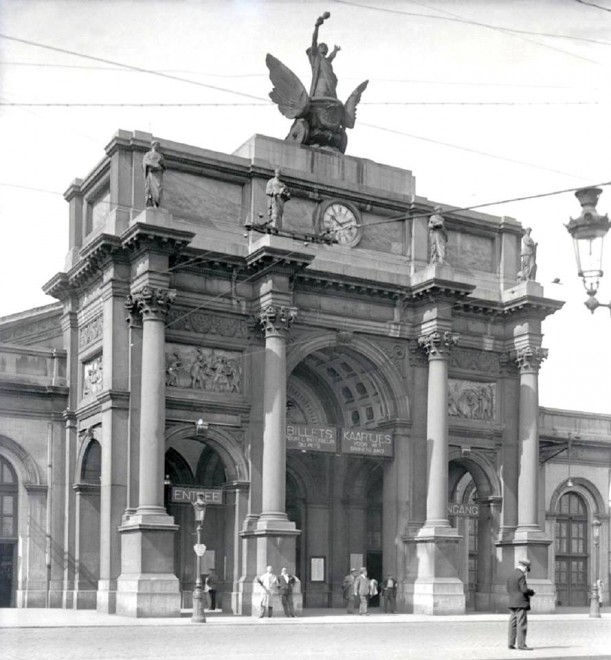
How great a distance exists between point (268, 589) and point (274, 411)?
17.3 ft

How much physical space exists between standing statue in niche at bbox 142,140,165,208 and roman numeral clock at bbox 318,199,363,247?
243 inches

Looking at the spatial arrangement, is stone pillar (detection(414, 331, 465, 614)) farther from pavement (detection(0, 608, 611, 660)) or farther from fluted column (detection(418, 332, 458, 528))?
pavement (detection(0, 608, 611, 660))

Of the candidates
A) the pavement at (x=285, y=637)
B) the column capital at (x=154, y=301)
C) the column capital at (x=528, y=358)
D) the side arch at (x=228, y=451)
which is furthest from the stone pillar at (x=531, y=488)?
the column capital at (x=154, y=301)

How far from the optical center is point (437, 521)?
37.1 m

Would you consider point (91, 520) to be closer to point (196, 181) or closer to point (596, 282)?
point (196, 181)

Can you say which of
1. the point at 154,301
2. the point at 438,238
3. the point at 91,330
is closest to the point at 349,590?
the point at 154,301

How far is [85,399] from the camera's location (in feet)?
120

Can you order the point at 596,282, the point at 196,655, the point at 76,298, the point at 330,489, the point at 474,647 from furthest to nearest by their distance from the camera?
the point at 330,489
the point at 76,298
the point at 474,647
the point at 196,655
the point at 596,282

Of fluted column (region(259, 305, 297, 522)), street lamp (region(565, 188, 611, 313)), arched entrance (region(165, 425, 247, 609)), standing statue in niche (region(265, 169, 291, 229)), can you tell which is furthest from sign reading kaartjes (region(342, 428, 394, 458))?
street lamp (region(565, 188, 611, 313))

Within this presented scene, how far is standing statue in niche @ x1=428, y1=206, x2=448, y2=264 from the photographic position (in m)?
38.2

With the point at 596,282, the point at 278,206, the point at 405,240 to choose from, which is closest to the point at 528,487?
the point at 405,240

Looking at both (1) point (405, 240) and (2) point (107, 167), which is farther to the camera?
(1) point (405, 240)

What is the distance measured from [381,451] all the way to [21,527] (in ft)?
38.7

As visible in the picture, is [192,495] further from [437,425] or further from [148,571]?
[437,425]
